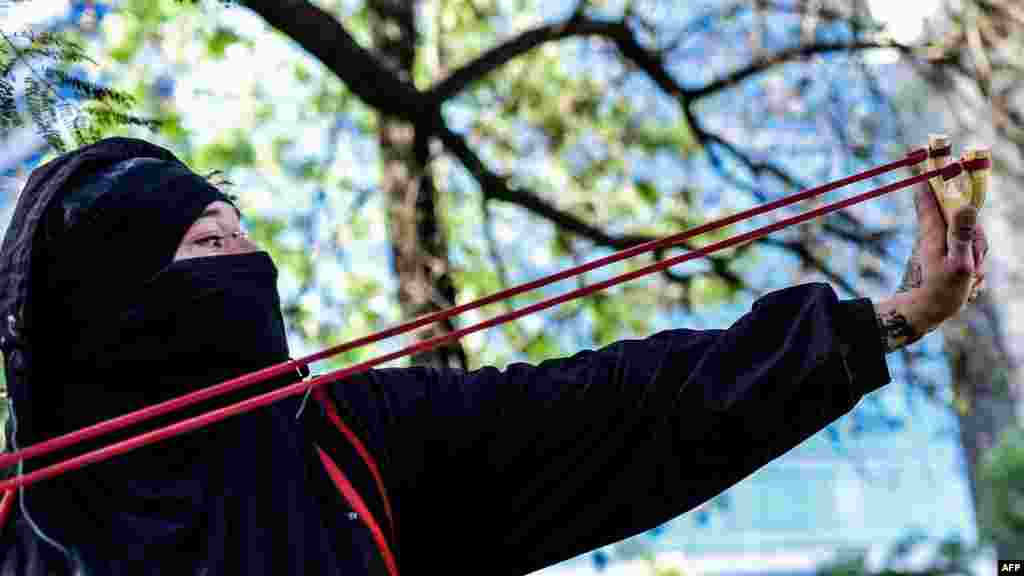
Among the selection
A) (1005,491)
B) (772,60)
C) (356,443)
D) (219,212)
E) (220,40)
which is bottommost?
(1005,491)

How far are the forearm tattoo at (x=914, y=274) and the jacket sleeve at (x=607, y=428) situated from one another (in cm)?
12

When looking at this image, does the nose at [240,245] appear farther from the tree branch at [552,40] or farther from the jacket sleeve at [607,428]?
the tree branch at [552,40]

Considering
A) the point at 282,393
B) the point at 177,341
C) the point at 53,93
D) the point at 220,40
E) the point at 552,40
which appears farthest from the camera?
the point at 220,40

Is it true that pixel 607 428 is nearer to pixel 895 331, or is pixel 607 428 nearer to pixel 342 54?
pixel 895 331

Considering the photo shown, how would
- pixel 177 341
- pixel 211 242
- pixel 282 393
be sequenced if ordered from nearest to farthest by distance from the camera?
pixel 282 393 < pixel 177 341 < pixel 211 242

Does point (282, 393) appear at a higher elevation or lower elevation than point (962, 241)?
lower

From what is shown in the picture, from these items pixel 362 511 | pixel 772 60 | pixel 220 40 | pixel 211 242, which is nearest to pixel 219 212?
pixel 211 242

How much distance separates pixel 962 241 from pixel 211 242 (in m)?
1.39

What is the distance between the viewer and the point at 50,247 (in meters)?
2.31

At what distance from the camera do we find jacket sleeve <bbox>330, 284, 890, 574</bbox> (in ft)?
7.58

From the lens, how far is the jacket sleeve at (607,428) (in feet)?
7.58

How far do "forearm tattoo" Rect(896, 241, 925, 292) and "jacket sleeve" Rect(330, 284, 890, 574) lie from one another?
0.40ft

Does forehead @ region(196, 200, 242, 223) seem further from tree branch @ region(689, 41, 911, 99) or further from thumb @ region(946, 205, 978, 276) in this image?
tree branch @ region(689, 41, 911, 99)

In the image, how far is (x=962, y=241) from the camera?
230cm
